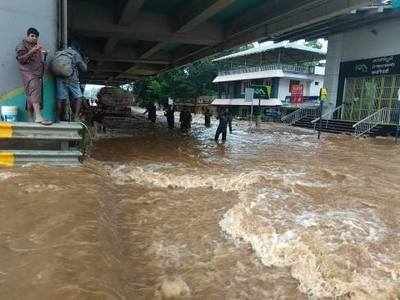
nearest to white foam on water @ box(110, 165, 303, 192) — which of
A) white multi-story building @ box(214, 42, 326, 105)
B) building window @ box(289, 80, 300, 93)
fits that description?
white multi-story building @ box(214, 42, 326, 105)

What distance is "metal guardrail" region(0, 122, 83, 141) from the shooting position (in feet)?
21.0

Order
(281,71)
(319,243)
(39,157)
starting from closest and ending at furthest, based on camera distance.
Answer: (319,243), (39,157), (281,71)

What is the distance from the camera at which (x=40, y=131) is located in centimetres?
664

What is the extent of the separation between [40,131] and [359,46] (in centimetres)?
2657

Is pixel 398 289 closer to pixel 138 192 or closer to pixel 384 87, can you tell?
pixel 138 192

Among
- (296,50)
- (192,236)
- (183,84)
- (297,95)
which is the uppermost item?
(296,50)

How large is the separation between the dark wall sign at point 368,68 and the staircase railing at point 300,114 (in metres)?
2.28

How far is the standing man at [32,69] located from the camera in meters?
6.56

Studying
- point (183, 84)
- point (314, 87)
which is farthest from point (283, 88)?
point (183, 84)

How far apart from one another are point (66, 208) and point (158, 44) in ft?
47.6

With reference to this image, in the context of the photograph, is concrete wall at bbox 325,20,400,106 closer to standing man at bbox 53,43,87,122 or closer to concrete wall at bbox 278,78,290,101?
concrete wall at bbox 278,78,290,101

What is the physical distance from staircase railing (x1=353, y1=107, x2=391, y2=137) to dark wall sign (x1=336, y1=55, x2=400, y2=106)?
2469 millimetres

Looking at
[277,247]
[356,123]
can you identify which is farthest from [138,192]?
[356,123]

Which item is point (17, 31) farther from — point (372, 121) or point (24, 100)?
point (372, 121)
